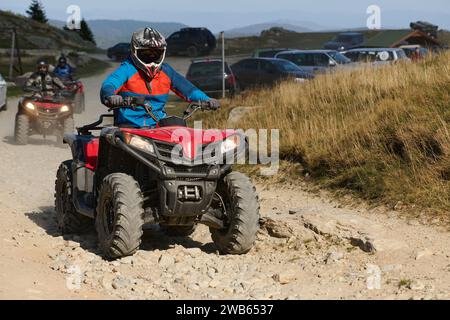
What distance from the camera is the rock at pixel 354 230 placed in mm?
8531

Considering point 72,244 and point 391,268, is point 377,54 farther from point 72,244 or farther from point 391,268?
point 391,268

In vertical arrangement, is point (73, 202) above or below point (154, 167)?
below

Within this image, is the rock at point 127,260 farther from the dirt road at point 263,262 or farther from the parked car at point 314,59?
the parked car at point 314,59

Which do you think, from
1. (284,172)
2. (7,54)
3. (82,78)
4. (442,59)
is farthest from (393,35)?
(284,172)

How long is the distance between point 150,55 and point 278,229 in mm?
2252

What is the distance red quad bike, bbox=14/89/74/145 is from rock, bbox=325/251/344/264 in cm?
1031

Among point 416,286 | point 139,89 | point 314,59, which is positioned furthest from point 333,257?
point 314,59

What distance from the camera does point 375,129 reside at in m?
12.4

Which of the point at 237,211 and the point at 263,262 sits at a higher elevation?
the point at 237,211

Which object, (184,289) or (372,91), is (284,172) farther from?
(184,289)

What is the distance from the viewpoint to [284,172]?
12617mm

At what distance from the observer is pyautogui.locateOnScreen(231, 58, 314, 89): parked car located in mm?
26719

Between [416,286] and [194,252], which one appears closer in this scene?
[416,286]

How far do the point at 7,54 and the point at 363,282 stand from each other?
161 ft
